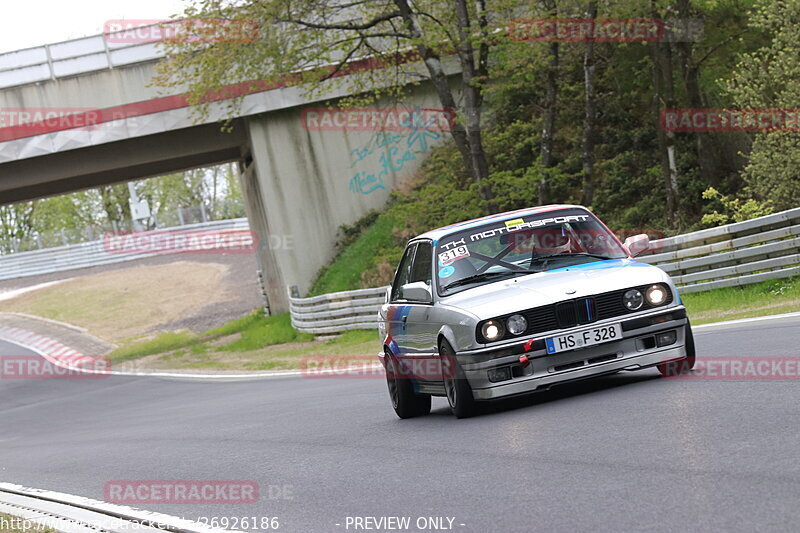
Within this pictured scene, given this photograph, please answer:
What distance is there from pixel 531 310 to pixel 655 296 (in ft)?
3.26

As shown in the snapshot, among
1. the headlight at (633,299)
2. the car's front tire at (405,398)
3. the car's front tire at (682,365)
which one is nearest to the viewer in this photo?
the headlight at (633,299)

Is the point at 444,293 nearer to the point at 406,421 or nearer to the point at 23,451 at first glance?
the point at 406,421

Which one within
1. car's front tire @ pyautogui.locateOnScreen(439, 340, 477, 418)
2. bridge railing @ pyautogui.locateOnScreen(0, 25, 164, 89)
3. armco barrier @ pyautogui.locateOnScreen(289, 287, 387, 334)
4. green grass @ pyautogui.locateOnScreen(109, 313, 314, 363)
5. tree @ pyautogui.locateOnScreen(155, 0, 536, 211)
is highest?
bridge railing @ pyautogui.locateOnScreen(0, 25, 164, 89)

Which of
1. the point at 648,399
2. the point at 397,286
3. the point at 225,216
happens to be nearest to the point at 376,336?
the point at 397,286

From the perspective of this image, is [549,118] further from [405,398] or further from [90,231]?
[90,231]

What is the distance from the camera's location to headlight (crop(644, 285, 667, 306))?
8711mm

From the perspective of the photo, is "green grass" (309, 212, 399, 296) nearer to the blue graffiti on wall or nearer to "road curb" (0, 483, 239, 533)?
the blue graffiti on wall

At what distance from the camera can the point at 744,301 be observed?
659 inches

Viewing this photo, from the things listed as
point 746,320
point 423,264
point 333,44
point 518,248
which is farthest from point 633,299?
point 333,44

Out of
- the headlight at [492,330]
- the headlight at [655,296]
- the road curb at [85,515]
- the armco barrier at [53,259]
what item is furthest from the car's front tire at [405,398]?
the armco barrier at [53,259]

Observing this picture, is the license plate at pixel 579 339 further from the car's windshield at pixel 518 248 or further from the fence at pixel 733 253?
the fence at pixel 733 253

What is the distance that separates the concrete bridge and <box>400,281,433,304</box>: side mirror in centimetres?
2244

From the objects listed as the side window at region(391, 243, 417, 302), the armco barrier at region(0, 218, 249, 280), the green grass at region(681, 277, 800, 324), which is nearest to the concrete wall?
the green grass at region(681, 277, 800, 324)

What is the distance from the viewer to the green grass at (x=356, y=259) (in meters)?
31.7
